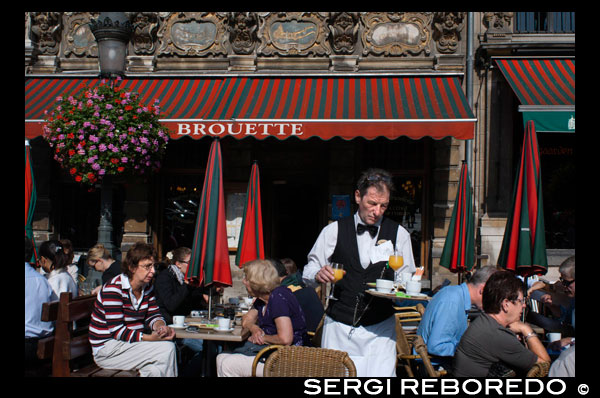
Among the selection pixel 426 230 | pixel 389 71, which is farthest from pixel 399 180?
pixel 389 71

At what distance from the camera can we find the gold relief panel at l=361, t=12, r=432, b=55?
10.3 metres

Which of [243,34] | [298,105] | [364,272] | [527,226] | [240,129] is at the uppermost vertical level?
[243,34]

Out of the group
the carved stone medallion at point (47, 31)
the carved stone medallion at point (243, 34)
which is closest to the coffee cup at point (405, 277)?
the carved stone medallion at point (243, 34)

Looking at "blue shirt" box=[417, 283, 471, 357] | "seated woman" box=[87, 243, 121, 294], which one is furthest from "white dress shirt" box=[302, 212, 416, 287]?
"seated woman" box=[87, 243, 121, 294]

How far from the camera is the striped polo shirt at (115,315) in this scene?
466cm

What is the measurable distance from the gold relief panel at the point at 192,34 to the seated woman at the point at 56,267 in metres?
5.33

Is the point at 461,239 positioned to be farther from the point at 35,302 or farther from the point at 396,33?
the point at 35,302

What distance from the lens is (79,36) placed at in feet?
35.2

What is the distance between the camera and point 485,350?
12.1 ft

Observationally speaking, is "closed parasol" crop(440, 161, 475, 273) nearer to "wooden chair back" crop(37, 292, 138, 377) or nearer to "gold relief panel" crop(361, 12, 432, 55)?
"gold relief panel" crop(361, 12, 432, 55)

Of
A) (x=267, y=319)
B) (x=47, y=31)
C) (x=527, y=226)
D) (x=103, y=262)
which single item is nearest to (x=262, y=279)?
(x=267, y=319)

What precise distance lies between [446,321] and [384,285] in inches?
41.0

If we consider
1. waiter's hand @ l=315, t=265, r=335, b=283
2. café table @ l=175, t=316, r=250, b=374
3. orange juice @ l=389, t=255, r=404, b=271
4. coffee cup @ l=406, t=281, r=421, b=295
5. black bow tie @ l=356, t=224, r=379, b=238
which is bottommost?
café table @ l=175, t=316, r=250, b=374

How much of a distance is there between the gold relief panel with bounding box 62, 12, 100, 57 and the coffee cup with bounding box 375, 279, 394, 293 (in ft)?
28.9
